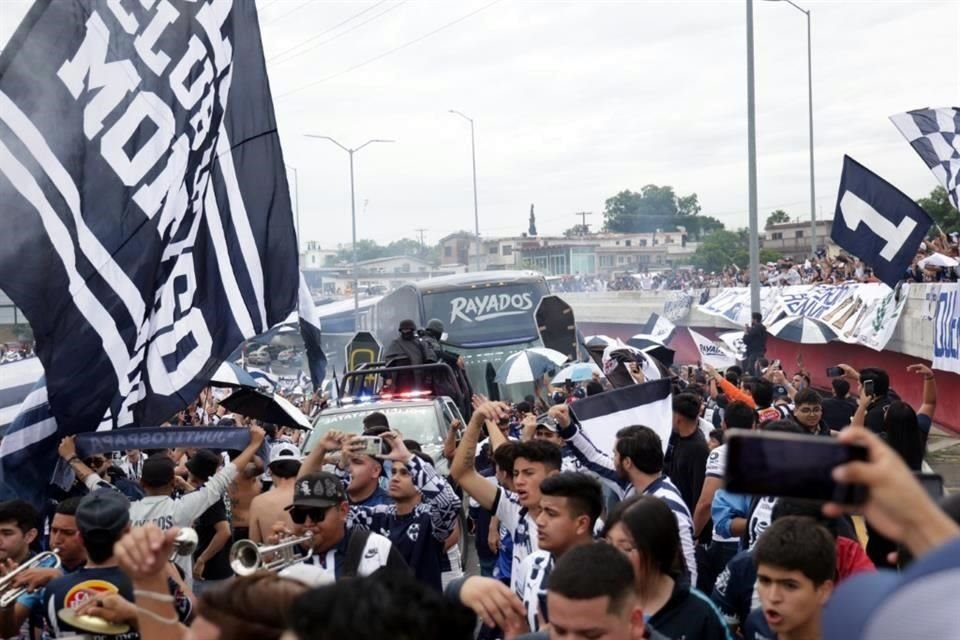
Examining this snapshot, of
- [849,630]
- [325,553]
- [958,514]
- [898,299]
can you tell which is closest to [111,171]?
[325,553]

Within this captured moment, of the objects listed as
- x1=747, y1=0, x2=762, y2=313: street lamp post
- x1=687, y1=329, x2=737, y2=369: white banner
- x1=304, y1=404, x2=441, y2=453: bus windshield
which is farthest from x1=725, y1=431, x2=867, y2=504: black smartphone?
x1=747, y1=0, x2=762, y2=313: street lamp post

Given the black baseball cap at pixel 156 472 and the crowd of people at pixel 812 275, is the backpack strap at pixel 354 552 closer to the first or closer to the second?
the black baseball cap at pixel 156 472

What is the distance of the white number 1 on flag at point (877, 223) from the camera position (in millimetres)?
14461

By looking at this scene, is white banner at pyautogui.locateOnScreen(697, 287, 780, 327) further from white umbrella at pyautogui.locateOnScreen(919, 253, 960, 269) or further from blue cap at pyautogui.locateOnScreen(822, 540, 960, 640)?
blue cap at pyautogui.locateOnScreen(822, 540, 960, 640)

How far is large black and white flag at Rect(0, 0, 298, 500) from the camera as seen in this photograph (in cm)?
655

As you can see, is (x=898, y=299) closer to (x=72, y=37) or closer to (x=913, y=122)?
(x=913, y=122)

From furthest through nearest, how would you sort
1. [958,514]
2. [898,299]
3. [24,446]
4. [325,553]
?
[898,299] → [24,446] → [325,553] → [958,514]

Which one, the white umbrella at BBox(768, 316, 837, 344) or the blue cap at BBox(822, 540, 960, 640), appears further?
the white umbrella at BBox(768, 316, 837, 344)

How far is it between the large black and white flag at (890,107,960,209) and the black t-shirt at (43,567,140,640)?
1229 cm

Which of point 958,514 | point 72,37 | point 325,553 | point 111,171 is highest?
point 72,37

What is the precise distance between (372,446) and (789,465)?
4.80m

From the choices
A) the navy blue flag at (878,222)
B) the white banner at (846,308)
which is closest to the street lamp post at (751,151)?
the white banner at (846,308)

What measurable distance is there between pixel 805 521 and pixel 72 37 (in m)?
4.66

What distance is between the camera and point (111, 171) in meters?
6.95
